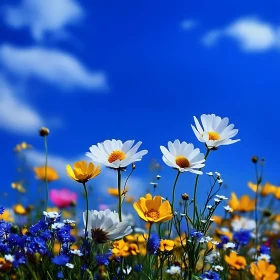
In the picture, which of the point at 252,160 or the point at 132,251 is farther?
the point at 252,160

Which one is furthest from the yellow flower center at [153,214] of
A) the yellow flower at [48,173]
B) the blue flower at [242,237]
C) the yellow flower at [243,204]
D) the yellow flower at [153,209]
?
the yellow flower at [48,173]

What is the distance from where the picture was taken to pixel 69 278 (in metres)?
1.86

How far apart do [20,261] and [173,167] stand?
575mm

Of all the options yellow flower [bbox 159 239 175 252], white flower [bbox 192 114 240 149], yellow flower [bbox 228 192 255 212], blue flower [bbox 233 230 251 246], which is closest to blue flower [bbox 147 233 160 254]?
yellow flower [bbox 159 239 175 252]

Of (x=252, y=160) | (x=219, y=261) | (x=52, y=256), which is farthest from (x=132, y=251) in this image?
(x=252, y=160)

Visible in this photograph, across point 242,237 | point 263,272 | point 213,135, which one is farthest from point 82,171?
point 242,237

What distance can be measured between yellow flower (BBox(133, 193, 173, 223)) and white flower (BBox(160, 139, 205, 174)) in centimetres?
13

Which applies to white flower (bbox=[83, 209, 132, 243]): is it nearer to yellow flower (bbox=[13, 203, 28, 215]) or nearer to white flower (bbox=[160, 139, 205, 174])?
white flower (bbox=[160, 139, 205, 174])

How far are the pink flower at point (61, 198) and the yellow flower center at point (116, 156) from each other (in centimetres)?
243

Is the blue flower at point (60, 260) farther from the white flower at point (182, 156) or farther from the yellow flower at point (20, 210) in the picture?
the yellow flower at point (20, 210)

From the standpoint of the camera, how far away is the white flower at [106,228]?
1.87 meters

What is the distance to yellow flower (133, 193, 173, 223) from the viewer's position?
192cm

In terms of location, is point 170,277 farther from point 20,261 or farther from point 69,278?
point 20,261

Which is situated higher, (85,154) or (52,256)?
(85,154)
